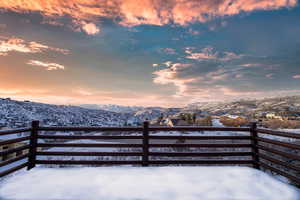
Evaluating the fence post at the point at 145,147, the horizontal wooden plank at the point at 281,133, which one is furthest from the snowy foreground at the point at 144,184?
the horizontal wooden plank at the point at 281,133

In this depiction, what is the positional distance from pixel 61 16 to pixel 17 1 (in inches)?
116

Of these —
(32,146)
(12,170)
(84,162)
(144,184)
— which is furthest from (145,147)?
(12,170)

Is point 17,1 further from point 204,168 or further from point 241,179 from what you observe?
point 241,179

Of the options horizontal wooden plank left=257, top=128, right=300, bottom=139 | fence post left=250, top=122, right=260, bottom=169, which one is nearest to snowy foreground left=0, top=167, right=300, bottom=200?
fence post left=250, top=122, right=260, bottom=169

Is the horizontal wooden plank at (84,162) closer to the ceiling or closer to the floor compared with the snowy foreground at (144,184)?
closer to the ceiling

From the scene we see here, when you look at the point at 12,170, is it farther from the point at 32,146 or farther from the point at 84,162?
the point at 84,162

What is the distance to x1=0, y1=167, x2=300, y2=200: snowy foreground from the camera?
154 inches

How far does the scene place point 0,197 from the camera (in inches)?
150

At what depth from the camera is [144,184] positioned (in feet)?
14.8

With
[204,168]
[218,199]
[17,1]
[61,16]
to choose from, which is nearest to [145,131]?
[204,168]

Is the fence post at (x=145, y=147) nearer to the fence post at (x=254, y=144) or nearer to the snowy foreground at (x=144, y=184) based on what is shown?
the snowy foreground at (x=144, y=184)

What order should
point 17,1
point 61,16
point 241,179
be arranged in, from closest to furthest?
point 241,179 → point 17,1 → point 61,16

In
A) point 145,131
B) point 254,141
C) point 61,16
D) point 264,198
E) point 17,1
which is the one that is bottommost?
point 264,198

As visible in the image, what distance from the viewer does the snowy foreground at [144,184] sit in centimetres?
392
